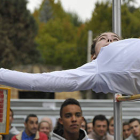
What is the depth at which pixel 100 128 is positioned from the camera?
18.5 ft

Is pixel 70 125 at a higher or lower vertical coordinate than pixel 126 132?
lower

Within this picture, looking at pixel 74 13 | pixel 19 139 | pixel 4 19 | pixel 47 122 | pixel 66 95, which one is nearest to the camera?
pixel 19 139

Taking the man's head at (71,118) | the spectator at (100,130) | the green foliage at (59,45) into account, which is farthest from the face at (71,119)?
the green foliage at (59,45)

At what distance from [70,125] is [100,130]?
2165mm

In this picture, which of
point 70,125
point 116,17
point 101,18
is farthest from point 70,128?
point 101,18

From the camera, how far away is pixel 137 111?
7648 mm

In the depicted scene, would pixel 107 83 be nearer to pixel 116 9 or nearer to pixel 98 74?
pixel 98 74

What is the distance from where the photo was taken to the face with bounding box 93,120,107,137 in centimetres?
561

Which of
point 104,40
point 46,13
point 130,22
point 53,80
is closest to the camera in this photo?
point 53,80

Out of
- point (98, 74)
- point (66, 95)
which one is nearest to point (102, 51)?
point (98, 74)

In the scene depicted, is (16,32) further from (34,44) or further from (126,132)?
(126,132)

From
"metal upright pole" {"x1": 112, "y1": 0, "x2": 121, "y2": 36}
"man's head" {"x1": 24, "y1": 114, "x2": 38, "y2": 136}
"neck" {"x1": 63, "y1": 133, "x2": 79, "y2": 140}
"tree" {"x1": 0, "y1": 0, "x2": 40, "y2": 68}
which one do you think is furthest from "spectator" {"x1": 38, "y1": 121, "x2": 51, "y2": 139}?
"tree" {"x1": 0, "y1": 0, "x2": 40, "y2": 68}

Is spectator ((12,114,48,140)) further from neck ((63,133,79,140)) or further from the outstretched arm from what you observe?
the outstretched arm

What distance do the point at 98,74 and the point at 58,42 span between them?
104 ft
